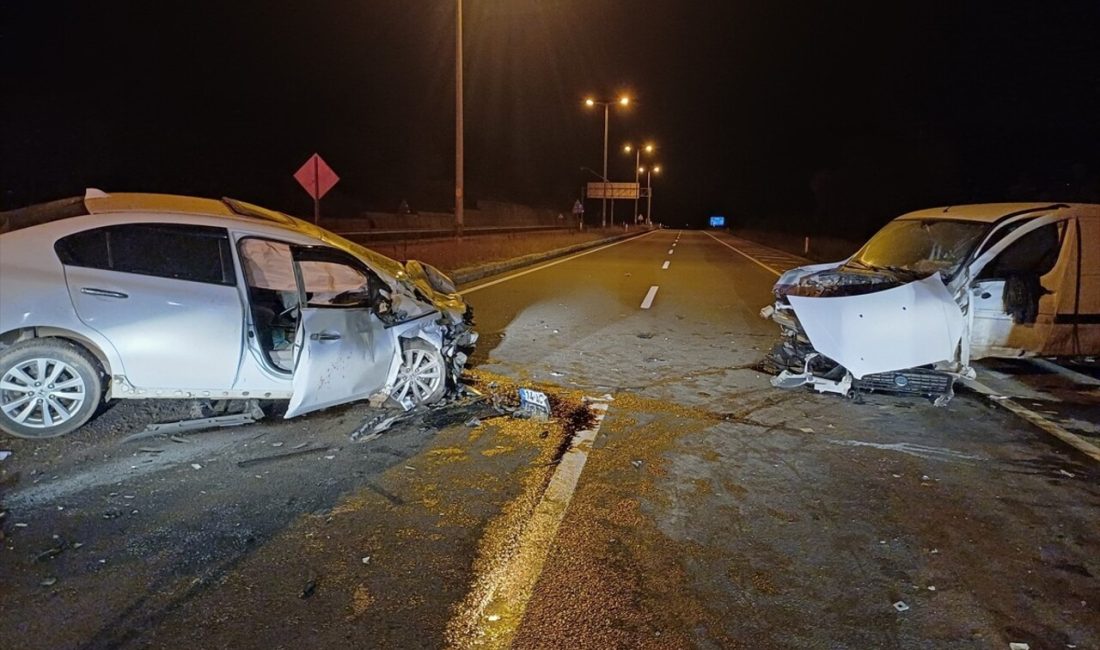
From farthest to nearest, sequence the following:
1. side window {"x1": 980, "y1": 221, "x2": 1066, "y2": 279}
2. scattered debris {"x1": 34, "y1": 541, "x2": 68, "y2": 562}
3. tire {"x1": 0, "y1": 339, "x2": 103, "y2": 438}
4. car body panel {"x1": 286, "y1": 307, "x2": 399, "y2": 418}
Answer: side window {"x1": 980, "y1": 221, "x2": 1066, "y2": 279} → car body panel {"x1": 286, "y1": 307, "x2": 399, "y2": 418} → tire {"x1": 0, "y1": 339, "x2": 103, "y2": 438} → scattered debris {"x1": 34, "y1": 541, "x2": 68, "y2": 562}

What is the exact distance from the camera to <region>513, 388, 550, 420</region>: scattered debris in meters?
6.50

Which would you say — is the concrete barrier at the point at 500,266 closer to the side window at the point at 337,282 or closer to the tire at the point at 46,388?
the side window at the point at 337,282

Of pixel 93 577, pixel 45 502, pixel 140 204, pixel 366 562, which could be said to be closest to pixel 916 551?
pixel 366 562

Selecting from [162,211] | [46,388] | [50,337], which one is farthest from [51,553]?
[162,211]

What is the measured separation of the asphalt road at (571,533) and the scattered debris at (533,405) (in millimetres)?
272

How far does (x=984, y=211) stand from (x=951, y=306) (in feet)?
8.23

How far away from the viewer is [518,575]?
3.73 m

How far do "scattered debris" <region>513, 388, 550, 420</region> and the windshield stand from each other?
424 cm

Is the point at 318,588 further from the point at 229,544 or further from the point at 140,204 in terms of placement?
the point at 140,204

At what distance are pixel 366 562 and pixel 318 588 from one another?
309mm

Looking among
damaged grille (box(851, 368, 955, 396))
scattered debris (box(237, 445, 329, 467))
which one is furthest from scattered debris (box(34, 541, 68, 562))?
damaged grille (box(851, 368, 955, 396))

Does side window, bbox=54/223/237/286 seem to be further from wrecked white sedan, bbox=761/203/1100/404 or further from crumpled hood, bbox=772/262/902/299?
crumpled hood, bbox=772/262/902/299

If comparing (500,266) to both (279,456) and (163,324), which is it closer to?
(163,324)

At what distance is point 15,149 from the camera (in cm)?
3719
